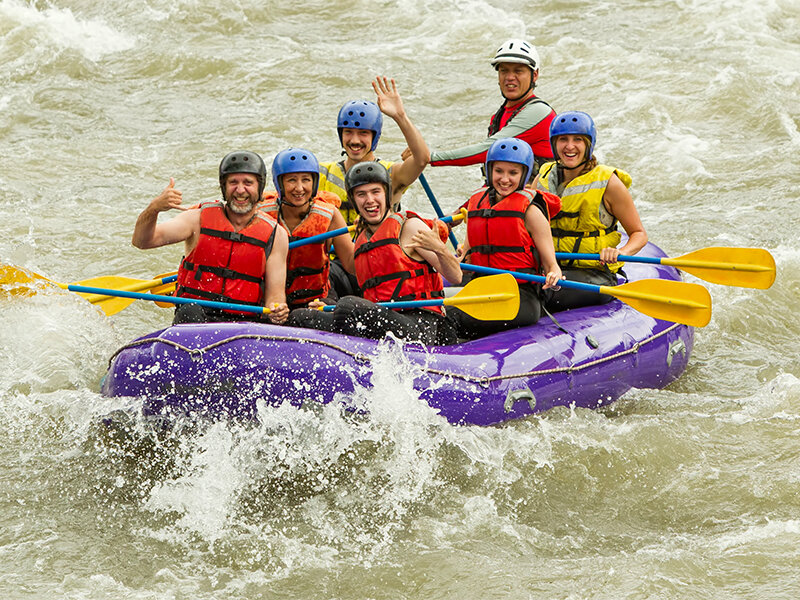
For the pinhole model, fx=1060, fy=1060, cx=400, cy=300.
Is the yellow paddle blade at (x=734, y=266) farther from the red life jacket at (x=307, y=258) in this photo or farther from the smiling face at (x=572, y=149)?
the red life jacket at (x=307, y=258)

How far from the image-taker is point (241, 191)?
18.5ft

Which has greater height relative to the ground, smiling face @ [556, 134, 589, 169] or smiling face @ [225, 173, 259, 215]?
smiling face @ [556, 134, 589, 169]

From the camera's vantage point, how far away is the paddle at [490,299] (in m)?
5.85

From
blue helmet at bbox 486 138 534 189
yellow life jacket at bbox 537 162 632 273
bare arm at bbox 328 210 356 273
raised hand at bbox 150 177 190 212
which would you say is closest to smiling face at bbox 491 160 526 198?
blue helmet at bbox 486 138 534 189

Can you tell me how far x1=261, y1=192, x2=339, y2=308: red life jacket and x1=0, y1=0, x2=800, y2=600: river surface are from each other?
110 centimetres

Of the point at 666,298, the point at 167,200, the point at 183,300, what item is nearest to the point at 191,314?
the point at 183,300

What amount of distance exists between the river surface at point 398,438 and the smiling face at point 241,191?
3.94ft

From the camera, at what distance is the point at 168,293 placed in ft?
22.2

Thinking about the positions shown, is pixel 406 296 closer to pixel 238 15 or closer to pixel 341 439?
pixel 341 439

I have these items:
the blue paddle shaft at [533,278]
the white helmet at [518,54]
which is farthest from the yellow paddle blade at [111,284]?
the white helmet at [518,54]

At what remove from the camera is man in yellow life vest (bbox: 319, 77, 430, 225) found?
643 cm

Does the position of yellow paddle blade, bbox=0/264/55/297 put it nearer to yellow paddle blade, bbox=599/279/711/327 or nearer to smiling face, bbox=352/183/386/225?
smiling face, bbox=352/183/386/225

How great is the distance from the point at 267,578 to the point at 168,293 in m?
2.60

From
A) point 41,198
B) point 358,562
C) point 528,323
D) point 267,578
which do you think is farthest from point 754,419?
point 41,198
